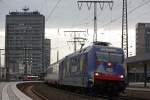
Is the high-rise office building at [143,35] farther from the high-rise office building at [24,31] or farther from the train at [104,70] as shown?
the train at [104,70]

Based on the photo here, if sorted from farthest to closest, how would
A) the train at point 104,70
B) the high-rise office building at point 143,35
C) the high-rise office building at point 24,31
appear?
1. the high-rise office building at point 143,35
2. the high-rise office building at point 24,31
3. the train at point 104,70

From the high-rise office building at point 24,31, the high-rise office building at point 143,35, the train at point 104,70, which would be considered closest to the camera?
the train at point 104,70

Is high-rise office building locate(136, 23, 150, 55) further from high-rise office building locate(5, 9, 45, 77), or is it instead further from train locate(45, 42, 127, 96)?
train locate(45, 42, 127, 96)

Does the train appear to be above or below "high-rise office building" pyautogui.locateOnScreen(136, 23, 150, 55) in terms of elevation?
below

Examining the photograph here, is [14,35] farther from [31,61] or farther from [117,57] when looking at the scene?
[117,57]

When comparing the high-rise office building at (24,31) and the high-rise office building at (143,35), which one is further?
the high-rise office building at (143,35)

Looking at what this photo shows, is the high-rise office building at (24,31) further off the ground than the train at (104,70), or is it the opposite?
the high-rise office building at (24,31)

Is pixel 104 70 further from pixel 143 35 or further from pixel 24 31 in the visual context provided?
pixel 143 35

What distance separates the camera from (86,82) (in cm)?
3347

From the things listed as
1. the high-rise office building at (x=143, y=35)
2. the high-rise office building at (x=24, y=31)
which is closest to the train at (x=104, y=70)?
the high-rise office building at (x=24, y=31)

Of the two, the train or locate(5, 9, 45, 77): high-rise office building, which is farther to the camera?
locate(5, 9, 45, 77): high-rise office building

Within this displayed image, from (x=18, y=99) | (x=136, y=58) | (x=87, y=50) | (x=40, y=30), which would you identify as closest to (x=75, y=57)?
(x=87, y=50)

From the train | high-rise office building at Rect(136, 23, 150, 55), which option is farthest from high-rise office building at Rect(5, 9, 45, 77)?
the train

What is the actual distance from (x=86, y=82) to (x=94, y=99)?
11.0ft
